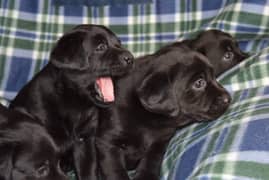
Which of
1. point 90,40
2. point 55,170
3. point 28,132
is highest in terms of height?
point 90,40

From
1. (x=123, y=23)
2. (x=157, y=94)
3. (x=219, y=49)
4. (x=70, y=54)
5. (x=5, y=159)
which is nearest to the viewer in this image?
(x=5, y=159)

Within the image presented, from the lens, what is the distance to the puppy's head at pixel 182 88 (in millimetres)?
2270

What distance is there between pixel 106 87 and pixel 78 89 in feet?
0.35

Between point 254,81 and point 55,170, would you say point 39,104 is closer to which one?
point 55,170

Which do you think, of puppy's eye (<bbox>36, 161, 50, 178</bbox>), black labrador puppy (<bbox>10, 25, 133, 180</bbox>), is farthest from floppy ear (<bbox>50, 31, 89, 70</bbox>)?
puppy's eye (<bbox>36, 161, 50, 178</bbox>)

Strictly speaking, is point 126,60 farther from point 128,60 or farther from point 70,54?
point 70,54

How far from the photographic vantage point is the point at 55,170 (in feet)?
7.20

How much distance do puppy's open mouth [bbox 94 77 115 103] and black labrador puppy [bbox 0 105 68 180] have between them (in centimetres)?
32

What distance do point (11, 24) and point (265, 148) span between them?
1.28 metres

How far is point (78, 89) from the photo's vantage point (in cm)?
250

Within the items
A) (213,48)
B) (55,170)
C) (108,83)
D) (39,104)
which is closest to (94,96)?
(108,83)

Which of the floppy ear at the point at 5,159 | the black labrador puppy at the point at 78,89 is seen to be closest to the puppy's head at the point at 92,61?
the black labrador puppy at the point at 78,89

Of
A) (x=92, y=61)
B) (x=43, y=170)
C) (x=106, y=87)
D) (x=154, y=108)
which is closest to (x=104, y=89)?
(x=106, y=87)

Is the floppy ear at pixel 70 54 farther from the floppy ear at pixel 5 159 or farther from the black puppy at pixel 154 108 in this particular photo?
the floppy ear at pixel 5 159
